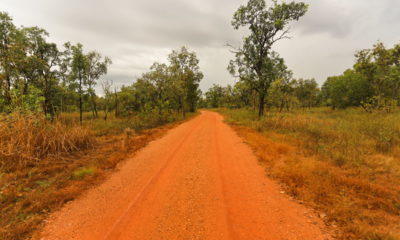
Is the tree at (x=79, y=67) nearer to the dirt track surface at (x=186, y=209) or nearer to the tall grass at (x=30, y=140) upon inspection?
the tall grass at (x=30, y=140)

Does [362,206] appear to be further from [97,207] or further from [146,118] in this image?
[146,118]

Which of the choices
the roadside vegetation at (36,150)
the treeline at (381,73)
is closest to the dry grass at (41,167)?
the roadside vegetation at (36,150)

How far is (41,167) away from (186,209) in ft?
19.0

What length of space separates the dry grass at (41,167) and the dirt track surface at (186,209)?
44 centimetres

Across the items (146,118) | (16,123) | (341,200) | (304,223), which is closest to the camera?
(304,223)

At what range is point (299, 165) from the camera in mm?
5027

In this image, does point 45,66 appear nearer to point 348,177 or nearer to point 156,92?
point 156,92

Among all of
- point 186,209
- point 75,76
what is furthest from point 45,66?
point 186,209

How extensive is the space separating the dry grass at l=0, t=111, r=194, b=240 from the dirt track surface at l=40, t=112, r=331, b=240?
44cm

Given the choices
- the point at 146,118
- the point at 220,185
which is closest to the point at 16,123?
the point at 220,185

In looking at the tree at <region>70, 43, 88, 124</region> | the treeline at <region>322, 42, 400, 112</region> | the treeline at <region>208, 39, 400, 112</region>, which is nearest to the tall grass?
the tree at <region>70, 43, 88, 124</region>

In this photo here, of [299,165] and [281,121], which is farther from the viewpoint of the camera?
[281,121]

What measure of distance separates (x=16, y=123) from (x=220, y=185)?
327 inches

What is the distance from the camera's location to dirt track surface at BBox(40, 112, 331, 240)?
261cm
